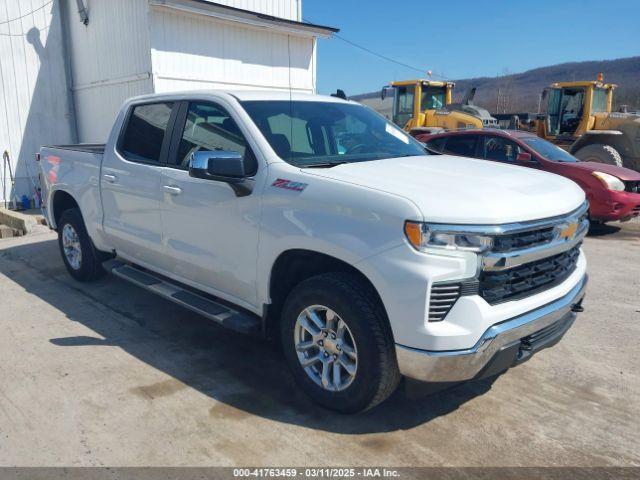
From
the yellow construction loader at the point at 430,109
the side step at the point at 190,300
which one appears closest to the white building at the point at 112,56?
the yellow construction loader at the point at 430,109

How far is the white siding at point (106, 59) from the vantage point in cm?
1056

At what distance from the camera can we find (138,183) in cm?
459

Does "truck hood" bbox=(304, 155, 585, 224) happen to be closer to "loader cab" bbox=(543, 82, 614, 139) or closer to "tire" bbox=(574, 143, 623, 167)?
"tire" bbox=(574, 143, 623, 167)

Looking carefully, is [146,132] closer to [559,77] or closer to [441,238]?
[441,238]

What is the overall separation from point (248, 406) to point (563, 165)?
736cm

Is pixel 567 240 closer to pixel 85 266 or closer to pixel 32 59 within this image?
pixel 85 266

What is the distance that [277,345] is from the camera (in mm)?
4477

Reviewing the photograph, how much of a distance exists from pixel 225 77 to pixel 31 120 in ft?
14.8

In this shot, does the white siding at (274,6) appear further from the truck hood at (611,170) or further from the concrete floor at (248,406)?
the concrete floor at (248,406)

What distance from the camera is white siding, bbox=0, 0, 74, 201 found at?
11.6 meters

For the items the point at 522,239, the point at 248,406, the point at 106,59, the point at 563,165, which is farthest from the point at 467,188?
the point at 106,59

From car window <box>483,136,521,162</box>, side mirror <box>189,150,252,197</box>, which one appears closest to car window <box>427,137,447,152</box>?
car window <box>483,136,521,162</box>

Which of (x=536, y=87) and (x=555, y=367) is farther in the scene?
(x=536, y=87)

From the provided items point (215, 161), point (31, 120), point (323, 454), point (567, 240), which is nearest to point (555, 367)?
point (567, 240)
